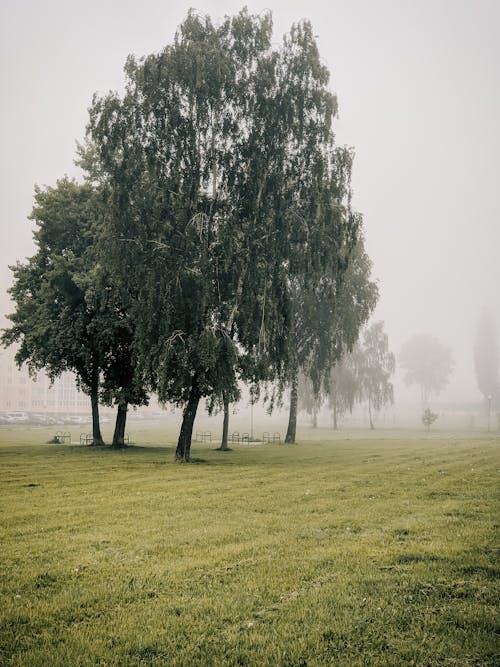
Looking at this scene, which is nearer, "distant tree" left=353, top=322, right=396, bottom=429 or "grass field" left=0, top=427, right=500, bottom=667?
"grass field" left=0, top=427, right=500, bottom=667

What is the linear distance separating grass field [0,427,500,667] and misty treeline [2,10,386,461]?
9.18 m

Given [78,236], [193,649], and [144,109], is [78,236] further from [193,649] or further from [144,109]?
[193,649]

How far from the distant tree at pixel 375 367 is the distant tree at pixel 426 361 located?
51135 mm

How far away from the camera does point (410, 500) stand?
12773 millimetres

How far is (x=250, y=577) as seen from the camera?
6789 millimetres

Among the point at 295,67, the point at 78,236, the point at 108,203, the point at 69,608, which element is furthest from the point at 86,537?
the point at 78,236

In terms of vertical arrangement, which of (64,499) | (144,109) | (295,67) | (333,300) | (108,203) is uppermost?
(295,67)

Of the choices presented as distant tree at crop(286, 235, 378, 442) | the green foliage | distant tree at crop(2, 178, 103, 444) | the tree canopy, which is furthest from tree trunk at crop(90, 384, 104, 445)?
the green foliage

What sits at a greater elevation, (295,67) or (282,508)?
(295,67)

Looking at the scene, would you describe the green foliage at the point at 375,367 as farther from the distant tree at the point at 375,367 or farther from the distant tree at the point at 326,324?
the distant tree at the point at 326,324

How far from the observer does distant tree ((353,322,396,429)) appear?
64500 millimetres

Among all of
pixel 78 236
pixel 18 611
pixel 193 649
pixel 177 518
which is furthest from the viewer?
pixel 78 236

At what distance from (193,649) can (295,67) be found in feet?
81.5

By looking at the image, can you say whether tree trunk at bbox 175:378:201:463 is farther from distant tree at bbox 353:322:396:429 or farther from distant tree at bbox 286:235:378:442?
distant tree at bbox 353:322:396:429
